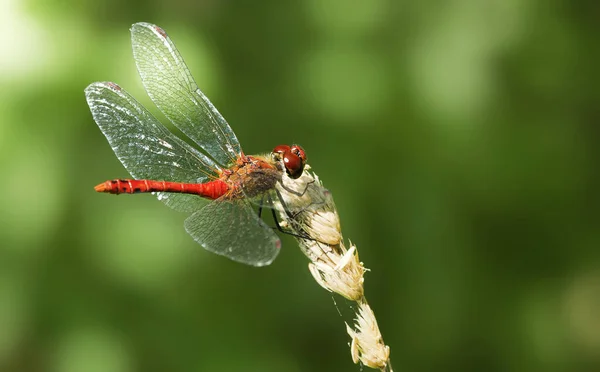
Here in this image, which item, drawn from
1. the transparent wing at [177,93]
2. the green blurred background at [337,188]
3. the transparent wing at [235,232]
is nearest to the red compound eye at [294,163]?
the transparent wing at [235,232]

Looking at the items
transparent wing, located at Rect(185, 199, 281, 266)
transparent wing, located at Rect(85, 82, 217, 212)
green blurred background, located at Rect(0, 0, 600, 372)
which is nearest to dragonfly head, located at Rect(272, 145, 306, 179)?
transparent wing, located at Rect(185, 199, 281, 266)

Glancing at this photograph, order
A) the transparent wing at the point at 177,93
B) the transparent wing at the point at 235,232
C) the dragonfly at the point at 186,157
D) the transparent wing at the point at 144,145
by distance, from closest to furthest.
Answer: the transparent wing at the point at 235,232
the dragonfly at the point at 186,157
the transparent wing at the point at 144,145
the transparent wing at the point at 177,93

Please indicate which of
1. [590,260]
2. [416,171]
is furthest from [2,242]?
[590,260]

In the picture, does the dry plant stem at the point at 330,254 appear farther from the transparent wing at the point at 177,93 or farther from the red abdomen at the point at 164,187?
the transparent wing at the point at 177,93

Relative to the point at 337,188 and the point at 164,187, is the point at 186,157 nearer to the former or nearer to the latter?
the point at 164,187

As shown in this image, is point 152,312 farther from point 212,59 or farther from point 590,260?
point 590,260

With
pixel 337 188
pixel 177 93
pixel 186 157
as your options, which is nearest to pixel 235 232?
pixel 186 157

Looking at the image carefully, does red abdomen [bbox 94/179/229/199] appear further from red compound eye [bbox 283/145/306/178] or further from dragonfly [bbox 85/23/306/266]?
red compound eye [bbox 283/145/306/178]
